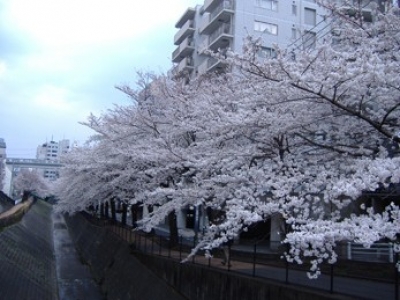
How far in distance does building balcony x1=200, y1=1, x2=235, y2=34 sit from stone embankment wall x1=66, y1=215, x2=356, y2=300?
20.9 meters

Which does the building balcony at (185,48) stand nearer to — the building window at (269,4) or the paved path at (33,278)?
the building window at (269,4)

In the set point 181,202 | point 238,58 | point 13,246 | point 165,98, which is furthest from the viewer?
point 13,246

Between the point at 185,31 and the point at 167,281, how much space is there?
37.3 meters

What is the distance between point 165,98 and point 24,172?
342 ft

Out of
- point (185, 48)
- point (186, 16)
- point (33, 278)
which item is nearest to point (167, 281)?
point (33, 278)

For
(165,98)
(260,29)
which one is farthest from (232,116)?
(260,29)

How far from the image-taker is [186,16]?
49375mm

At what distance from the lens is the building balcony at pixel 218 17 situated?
123 ft

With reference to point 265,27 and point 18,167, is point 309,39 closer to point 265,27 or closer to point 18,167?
point 265,27

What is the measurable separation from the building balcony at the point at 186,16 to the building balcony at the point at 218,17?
5.75 m

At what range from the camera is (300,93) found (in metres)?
6.95

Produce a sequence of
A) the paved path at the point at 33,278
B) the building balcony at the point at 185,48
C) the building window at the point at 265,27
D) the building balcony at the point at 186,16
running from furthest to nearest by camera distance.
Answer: the building balcony at the point at 186,16 → the building balcony at the point at 185,48 → the building window at the point at 265,27 → the paved path at the point at 33,278

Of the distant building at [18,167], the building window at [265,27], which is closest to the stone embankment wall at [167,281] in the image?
the building window at [265,27]

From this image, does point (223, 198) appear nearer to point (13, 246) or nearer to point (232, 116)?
point (232, 116)
